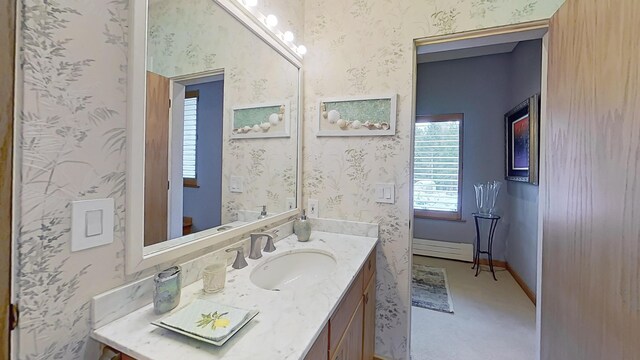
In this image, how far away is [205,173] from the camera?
1.20m

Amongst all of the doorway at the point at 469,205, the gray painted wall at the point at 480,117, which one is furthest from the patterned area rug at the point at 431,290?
the gray painted wall at the point at 480,117

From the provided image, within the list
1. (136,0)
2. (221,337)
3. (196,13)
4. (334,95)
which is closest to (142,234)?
(221,337)

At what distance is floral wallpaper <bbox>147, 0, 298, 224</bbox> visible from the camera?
970 millimetres

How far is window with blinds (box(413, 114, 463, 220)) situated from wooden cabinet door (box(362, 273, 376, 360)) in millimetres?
2287

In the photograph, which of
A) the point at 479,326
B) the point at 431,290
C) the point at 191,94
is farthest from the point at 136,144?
the point at 431,290

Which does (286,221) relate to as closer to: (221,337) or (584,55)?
(221,337)

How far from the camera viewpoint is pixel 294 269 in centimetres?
146

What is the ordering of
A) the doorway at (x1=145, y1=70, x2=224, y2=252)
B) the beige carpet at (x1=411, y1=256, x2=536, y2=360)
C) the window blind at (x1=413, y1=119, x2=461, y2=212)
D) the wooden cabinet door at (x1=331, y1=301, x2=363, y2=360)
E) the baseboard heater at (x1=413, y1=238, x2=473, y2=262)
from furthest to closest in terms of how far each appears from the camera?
1. the window blind at (x1=413, y1=119, x2=461, y2=212)
2. the baseboard heater at (x1=413, y1=238, x2=473, y2=262)
3. the beige carpet at (x1=411, y1=256, x2=536, y2=360)
4. the wooden cabinet door at (x1=331, y1=301, x2=363, y2=360)
5. the doorway at (x1=145, y1=70, x2=224, y2=252)

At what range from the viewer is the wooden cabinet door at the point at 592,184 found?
2.77 ft

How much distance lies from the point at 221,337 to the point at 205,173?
751 millimetres

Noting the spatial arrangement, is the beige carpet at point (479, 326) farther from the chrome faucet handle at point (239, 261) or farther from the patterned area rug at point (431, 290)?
the chrome faucet handle at point (239, 261)

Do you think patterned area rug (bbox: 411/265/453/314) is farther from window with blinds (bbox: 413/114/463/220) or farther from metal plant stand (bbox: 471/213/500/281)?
window with blinds (bbox: 413/114/463/220)

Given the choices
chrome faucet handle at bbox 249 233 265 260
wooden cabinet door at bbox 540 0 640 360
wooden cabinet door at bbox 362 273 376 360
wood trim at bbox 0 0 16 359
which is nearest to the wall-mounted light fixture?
wood trim at bbox 0 0 16 359

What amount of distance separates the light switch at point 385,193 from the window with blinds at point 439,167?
2178 mm
